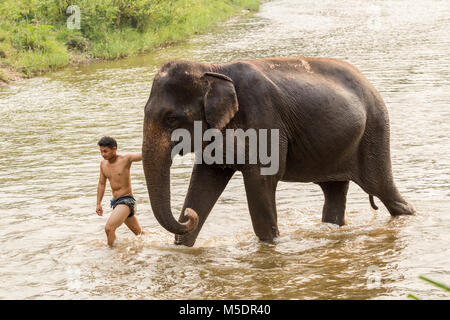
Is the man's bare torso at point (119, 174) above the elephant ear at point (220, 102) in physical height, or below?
below

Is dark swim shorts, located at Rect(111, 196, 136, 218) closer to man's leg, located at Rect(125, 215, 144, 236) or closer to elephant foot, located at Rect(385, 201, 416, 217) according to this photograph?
man's leg, located at Rect(125, 215, 144, 236)

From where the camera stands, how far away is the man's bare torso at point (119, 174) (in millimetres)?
6125

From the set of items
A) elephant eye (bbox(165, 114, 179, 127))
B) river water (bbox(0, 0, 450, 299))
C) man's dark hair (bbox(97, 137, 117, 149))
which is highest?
elephant eye (bbox(165, 114, 179, 127))

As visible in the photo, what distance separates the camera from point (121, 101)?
13.5 meters

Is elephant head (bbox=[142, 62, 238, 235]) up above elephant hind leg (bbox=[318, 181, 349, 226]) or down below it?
above

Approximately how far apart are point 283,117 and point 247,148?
1.32 feet

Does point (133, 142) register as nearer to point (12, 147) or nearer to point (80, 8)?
point (12, 147)

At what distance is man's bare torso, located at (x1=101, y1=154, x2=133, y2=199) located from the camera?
612 cm

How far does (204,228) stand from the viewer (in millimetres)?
6941

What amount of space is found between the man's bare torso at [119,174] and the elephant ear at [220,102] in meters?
1.14

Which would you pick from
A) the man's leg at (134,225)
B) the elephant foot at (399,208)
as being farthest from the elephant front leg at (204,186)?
the elephant foot at (399,208)

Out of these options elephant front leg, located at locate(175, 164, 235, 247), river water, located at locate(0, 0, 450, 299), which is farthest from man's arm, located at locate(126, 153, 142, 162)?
river water, located at locate(0, 0, 450, 299)

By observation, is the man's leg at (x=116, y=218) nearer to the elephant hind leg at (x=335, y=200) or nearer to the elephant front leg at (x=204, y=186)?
the elephant front leg at (x=204, y=186)

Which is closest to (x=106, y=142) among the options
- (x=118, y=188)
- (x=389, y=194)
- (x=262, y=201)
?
(x=118, y=188)
